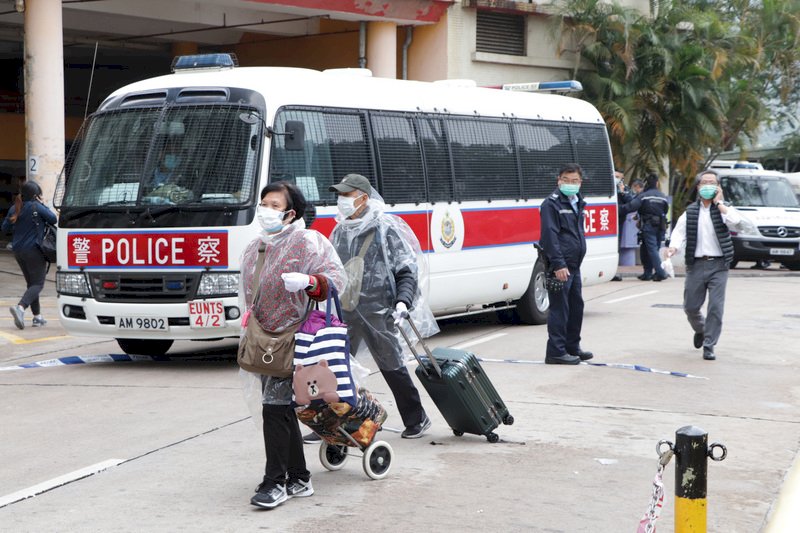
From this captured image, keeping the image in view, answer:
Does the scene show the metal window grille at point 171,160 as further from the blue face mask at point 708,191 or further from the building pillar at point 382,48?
the building pillar at point 382,48

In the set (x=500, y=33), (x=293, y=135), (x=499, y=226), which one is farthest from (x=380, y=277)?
(x=500, y=33)

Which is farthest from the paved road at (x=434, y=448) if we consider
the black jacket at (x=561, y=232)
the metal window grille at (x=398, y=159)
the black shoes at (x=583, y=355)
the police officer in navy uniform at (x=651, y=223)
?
the police officer in navy uniform at (x=651, y=223)

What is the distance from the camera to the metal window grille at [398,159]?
12.7 m

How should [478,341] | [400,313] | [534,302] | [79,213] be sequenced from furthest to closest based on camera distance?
1. [534,302]
2. [478,341]
3. [79,213]
4. [400,313]

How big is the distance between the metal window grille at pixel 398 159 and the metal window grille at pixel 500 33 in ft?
45.5

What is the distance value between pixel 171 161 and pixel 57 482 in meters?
4.77

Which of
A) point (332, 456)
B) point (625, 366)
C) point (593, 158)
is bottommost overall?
point (625, 366)

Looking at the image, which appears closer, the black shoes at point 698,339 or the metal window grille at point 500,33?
the black shoes at point 698,339

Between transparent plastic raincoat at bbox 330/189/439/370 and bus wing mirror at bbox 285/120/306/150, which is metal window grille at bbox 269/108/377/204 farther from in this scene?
transparent plastic raincoat at bbox 330/189/439/370

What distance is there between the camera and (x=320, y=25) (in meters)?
26.4

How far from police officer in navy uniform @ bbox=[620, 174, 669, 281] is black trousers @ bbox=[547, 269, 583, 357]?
1039 cm

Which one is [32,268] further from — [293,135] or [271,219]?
[271,219]

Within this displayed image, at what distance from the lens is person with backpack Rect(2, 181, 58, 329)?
1420 cm

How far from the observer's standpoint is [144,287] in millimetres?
11125
